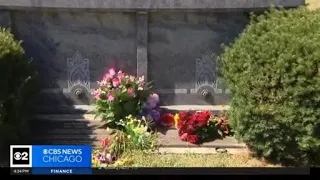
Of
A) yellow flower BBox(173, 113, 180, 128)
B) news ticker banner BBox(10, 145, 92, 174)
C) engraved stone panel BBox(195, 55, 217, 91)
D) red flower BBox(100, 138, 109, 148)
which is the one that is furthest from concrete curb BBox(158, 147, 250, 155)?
news ticker banner BBox(10, 145, 92, 174)

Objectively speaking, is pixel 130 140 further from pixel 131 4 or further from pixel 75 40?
pixel 131 4

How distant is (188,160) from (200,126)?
1.05 m

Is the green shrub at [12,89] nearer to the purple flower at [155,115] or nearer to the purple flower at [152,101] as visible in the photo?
the purple flower at [152,101]

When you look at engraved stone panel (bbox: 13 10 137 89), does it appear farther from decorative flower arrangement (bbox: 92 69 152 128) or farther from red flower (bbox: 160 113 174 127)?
red flower (bbox: 160 113 174 127)

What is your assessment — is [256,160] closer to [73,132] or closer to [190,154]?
[190,154]

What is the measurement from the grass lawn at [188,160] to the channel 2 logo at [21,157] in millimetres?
2208

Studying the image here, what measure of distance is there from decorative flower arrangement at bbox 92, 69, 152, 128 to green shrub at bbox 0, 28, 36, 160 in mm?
1399

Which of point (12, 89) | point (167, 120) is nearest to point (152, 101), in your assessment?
point (167, 120)

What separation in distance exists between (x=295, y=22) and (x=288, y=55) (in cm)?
80

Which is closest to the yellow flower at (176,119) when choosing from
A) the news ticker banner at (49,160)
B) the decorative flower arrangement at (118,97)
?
Answer: the decorative flower arrangement at (118,97)

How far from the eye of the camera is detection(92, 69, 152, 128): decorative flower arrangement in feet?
30.6

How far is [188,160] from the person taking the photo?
8.33m

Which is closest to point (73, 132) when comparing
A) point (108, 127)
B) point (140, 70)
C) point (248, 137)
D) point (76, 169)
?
point (108, 127)

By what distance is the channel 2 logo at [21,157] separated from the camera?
577 cm
